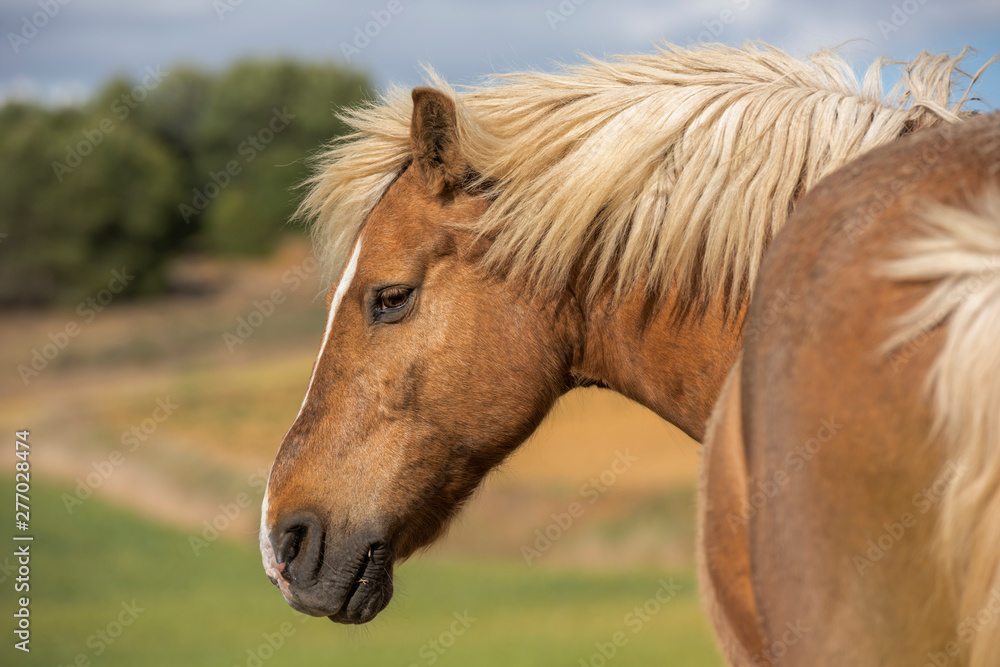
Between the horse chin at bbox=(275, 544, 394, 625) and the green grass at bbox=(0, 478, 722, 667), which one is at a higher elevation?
the horse chin at bbox=(275, 544, 394, 625)

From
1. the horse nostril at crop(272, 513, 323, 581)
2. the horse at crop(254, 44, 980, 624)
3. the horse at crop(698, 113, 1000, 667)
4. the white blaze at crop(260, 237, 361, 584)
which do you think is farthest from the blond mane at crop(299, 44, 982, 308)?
the horse nostril at crop(272, 513, 323, 581)

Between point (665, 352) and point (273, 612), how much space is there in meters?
14.1

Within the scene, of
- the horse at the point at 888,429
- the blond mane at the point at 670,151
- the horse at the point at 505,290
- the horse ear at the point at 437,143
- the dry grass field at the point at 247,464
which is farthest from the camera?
the dry grass field at the point at 247,464

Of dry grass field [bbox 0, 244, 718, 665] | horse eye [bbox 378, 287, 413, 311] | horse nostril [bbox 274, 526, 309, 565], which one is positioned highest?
horse eye [bbox 378, 287, 413, 311]

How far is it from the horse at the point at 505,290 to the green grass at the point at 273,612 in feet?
21.7

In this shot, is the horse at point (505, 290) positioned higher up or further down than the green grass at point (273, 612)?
higher up

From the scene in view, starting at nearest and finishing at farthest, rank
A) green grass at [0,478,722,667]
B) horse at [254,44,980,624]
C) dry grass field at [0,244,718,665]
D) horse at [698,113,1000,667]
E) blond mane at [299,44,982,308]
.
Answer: horse at [698,113,1000,667] < blond mane at [299,44,982,308] < horse at [254,44,980,624] < green grass at [0,478,722,667] < dry grass field at [0,244,718,665]

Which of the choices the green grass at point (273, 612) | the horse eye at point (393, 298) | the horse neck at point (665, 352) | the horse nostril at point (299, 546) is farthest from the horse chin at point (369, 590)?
the green grass at point (273, 612)

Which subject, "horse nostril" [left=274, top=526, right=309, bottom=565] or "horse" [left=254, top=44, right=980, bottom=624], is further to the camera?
"horse nostril" [left=274, top=526, right=309, bottom=565]

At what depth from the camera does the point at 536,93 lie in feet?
7.81

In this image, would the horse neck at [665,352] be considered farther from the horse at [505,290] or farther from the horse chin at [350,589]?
the horse chin at [350,589]

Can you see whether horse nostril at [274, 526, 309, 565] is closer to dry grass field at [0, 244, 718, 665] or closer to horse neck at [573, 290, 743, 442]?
dry grass field at [0, 244, 718, 665]

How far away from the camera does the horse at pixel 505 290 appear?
2.11 metres

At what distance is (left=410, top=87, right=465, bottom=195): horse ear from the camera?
2.27m
